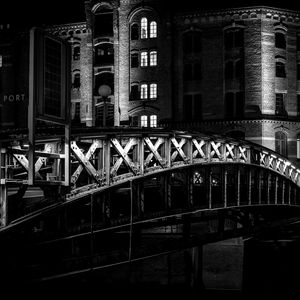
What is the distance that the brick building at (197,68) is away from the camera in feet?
127

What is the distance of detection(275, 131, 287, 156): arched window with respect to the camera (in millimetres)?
38719

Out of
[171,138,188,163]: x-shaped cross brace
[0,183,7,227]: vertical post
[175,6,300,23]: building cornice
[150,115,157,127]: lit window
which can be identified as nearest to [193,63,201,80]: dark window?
[175,6,300,23]: building cornice

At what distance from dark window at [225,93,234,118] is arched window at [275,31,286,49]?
4.40 meters

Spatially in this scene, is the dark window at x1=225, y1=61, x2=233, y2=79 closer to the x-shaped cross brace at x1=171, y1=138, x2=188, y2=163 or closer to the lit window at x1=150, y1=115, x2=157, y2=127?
the lit window at x1=150, y1=115, x2=157, y2=127

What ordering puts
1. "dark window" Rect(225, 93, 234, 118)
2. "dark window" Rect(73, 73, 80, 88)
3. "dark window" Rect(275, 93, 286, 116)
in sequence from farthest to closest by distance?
"dark window" Rect(73, 73, 80, 88) → "dark window" Rect(225, 93, 234, 118) → "dark window" Rect(275, 93, 286, 116)

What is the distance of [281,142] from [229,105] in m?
4.06

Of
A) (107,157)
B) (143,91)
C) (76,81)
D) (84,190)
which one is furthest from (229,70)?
(84,190)

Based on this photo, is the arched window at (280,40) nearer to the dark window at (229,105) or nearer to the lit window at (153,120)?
the dark window at (229,105)

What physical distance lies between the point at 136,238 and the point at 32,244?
13.5 metres

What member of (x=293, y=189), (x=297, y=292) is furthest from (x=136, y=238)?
(x=293, y=189)

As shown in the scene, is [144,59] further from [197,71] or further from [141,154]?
[141,154]

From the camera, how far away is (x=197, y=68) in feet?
132

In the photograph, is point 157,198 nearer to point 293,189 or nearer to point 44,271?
point 44,271

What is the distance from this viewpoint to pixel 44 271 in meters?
11.8
